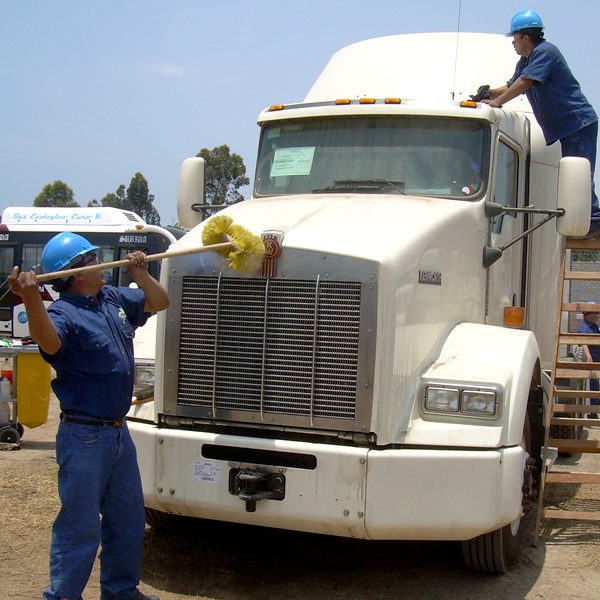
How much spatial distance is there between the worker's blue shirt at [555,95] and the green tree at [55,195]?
163 feet

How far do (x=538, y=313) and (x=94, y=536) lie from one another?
4.39 meters

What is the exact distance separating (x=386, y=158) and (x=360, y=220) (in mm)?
1036

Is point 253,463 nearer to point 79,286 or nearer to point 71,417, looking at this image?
point 71,417

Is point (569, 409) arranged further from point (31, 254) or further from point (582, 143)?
point (31, 254)

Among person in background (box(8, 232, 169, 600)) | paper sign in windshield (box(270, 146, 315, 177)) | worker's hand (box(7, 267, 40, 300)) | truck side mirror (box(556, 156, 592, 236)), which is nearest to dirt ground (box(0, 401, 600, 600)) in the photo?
person in background (box(8, 232, 169, 600))

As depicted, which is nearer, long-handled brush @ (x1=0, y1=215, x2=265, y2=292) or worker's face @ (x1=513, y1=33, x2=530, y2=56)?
long-handled brush @ (x1=0, y1=215, x2=265, y2=292)

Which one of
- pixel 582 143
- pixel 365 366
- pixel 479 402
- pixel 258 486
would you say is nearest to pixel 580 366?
pixel 582 143

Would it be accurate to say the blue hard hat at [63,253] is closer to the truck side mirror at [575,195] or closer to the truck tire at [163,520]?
the truck tire at [163,520]

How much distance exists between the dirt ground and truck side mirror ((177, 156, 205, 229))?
242 centimetres

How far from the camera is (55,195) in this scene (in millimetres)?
54750

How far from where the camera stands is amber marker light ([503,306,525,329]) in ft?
21.2

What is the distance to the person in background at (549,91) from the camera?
22.3ft

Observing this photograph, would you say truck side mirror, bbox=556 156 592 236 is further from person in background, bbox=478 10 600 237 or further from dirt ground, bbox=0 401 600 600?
dirt ground, bbox=0 401 600 600

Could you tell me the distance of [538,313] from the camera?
740 cm
